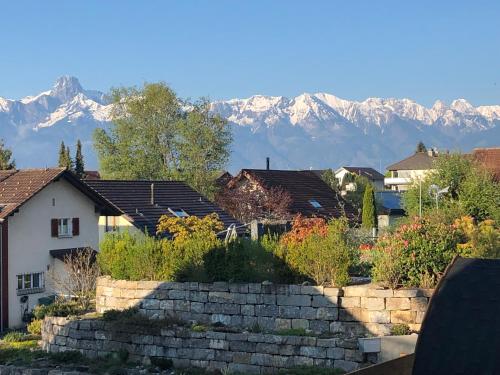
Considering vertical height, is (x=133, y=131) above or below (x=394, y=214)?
above

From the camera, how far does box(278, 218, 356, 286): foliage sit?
15.1 metres

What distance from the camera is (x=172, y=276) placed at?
1723 centimetres

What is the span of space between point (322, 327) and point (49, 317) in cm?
748

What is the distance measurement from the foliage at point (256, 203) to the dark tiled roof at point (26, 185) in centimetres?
1336

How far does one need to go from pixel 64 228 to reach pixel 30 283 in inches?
125

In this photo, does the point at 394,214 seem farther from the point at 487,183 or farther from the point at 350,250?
the point at 350,250

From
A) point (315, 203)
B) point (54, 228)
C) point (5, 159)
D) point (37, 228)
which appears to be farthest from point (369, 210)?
point (5, 159)

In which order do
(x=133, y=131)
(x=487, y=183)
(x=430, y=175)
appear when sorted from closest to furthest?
1. (x=487, y=183)
2. (x=430, y=175)
3. (x=133, y=131)

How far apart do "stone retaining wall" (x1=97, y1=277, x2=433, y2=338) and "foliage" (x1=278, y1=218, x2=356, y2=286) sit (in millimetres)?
526

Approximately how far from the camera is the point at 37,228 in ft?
93.0

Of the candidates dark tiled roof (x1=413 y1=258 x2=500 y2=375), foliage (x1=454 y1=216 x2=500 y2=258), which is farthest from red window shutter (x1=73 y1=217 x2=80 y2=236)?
dark tiled roof (x1=413 y1=258 x2=500 y2=375)

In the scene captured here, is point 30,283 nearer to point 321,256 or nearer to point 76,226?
point 76,226

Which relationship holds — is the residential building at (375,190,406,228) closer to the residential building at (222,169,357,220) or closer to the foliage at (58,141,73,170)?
the residential building at (222,169,357,220)

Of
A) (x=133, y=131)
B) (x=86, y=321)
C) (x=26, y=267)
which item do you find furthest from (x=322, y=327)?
(x=133, y=131)
